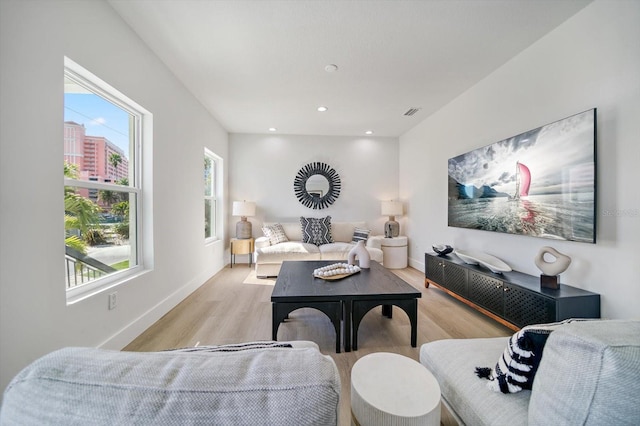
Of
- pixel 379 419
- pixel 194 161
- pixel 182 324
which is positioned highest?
pixel 194 161

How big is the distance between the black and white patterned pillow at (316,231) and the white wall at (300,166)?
486 millimetres

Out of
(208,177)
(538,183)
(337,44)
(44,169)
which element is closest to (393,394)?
(44,169)

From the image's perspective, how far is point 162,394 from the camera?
42 cm

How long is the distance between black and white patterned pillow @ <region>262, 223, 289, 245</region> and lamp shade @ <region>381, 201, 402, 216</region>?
6.41 feet

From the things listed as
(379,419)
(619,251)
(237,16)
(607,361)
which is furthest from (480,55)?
(379,419)

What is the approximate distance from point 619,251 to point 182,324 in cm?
349

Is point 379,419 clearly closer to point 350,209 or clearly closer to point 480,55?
point 480,55

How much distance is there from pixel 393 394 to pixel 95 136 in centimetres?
250

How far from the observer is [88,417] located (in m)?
0.41

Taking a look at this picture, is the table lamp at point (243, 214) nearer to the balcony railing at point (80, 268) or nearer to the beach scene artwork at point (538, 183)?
the balcony railing at point (80, 268)

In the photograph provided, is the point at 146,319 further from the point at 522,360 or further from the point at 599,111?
the point at 599,111

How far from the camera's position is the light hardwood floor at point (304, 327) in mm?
2046

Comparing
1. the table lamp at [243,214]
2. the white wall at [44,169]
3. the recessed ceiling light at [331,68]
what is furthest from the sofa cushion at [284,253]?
the recessed ceiling light at [331,68]

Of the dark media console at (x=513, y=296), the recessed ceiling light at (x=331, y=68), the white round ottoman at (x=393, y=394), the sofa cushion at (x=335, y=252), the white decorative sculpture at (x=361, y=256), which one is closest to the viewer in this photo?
the white round ottoman at (x=393, y=394)
